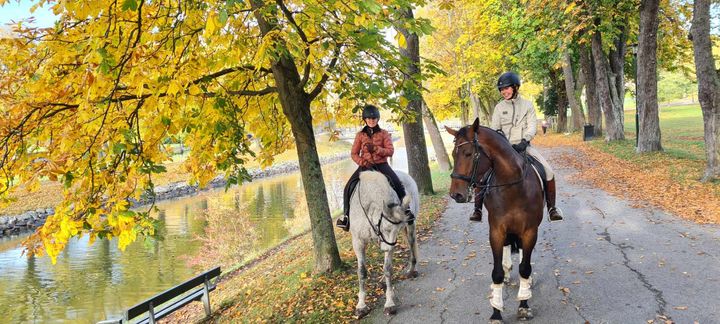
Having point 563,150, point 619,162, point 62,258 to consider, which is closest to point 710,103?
point 619,162

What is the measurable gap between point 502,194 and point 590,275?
8.64ft

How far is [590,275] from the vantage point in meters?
6.59

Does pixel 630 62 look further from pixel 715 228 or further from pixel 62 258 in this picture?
pixel 62 258

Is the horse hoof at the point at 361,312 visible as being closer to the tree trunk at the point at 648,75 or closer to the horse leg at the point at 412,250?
the horse leg at the point at 412,250

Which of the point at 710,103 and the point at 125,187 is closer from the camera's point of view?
the point at 125,187

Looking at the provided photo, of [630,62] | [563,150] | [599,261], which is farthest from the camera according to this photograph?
[630,62]

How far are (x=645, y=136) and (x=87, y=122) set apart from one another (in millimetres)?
18964

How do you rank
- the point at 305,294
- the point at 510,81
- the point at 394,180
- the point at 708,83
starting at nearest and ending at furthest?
the point at 510,81 < the point at 394,180 < the point at 305,294 < the point at 708,83

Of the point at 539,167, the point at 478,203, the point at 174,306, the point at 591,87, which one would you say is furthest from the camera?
the point at 591,87

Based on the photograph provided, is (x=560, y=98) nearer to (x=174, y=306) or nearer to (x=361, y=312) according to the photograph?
(x=361, y=312)

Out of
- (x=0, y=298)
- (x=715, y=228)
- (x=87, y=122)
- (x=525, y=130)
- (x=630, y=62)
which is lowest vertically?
(x=0, y=298)

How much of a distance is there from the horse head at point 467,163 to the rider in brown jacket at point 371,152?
145 centimetres

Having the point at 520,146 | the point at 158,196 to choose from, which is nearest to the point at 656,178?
the point at 520,146

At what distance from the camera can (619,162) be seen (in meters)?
17.4
